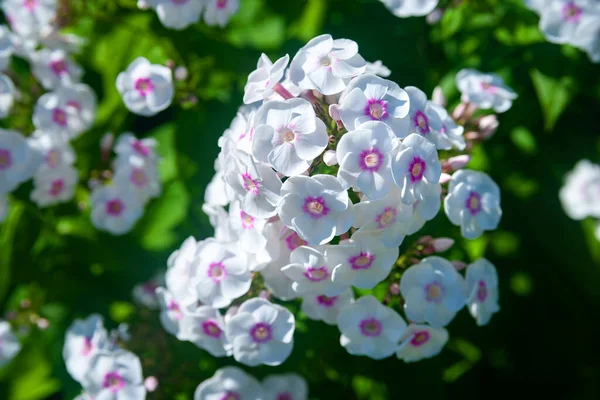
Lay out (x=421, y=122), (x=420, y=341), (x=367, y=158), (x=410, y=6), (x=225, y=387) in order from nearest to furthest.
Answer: (x=367, y=158)
(x=421, y=122)
(x=420, y=341)
(x=225, y=387)
(x=410, y=6)

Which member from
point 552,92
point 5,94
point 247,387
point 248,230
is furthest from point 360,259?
point 5,94

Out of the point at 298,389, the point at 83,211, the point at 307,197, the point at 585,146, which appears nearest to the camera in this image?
the point at 307,197

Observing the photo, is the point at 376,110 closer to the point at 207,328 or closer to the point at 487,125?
the point at 487,125

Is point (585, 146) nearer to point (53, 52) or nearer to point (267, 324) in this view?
point (267, 324)

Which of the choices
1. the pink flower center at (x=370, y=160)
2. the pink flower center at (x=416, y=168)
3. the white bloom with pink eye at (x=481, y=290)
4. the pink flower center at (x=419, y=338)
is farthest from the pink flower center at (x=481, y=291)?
the pink flower center at (x=370, y=160)

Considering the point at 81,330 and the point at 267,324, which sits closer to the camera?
the point at 267,324

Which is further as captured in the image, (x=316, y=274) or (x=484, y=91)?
(x=484, y=91)

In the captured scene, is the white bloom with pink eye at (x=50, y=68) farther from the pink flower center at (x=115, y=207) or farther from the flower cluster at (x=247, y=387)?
the flower cluster at (x=247, y=387)

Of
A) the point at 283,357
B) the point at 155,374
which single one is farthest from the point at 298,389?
the point at 155,374
